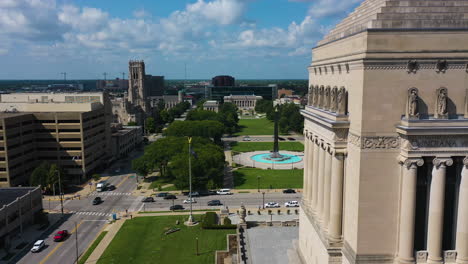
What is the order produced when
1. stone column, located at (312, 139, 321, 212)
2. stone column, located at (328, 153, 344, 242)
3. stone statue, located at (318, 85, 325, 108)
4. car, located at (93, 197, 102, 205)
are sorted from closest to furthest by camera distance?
stone column, located at (328, 153, 344, 242), stone statue, located at (318, 85, 325, 108), stone column, located at (312, 139, 321, 212), car, located at (93, 197, 102, 205)

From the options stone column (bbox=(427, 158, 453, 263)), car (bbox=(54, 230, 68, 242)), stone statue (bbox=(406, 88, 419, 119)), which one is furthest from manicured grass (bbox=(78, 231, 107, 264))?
stone statue (bbox=(406, 88, 419, 119))

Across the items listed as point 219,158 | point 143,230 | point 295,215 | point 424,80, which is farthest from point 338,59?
point 219,158

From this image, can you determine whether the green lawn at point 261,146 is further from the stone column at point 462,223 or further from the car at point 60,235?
the stone column at point 462,223

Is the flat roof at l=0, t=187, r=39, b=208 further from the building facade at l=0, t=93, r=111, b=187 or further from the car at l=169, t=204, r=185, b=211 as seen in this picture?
the car at l=169, t=204, r=185, b=211

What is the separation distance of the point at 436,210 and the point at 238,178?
83905 mm

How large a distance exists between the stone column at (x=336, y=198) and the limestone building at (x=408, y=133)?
1.37 meters

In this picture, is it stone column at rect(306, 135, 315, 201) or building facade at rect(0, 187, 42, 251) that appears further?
building facade at rect(0, 187, 42, 251)

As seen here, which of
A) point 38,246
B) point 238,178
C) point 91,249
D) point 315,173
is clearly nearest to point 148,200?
point 91,249

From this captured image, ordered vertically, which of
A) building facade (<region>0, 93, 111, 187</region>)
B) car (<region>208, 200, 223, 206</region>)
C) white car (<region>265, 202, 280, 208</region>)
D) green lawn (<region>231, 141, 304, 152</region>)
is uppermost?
building facade (<region>0, 93, 111, 187</region>)

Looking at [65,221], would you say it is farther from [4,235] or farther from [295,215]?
[295,215]

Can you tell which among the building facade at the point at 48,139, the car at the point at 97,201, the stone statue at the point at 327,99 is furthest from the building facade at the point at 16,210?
the stone statue at the point at 327,99

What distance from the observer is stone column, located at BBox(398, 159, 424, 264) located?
1095 inches

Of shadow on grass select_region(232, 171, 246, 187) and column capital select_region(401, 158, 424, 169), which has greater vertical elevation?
column capital select_region(401, 158, 424, 169)

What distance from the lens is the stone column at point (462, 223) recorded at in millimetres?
28125
